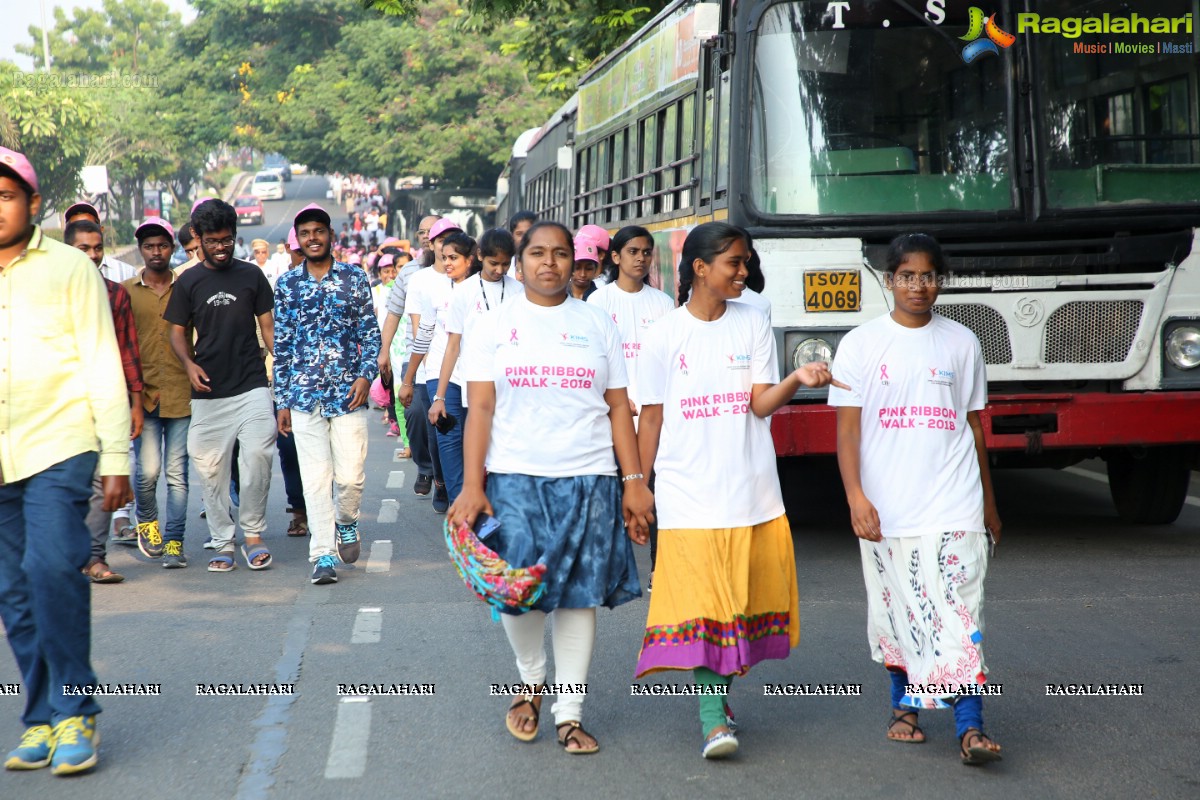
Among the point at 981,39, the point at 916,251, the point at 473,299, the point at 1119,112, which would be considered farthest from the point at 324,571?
the point at 1119,112

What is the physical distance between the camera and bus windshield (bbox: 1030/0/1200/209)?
7.62 meters

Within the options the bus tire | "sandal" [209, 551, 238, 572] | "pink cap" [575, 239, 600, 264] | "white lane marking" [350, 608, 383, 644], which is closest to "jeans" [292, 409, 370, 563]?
"sandal" [209, 551, 238, 572]

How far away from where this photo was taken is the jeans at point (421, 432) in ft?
32.6

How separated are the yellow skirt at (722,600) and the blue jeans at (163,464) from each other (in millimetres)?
4444

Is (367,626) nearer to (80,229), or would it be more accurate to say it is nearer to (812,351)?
(812,351)

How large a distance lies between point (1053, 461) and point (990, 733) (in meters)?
4.03

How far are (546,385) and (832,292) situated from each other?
317cm

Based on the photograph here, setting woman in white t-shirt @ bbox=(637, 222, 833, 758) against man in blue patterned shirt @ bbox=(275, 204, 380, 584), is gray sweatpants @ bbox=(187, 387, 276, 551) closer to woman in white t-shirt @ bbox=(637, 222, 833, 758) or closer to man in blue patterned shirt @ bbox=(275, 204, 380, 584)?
man in blue patterned shirt @ bbox=(275, 204, 380, 584)

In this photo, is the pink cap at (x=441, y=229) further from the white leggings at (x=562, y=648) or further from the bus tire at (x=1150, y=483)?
the white leggings at (x=562, y=648)

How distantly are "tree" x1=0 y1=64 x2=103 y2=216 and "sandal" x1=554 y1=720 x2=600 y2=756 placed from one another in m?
39.3

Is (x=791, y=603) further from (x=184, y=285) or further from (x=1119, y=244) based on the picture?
(x=184, y=285)

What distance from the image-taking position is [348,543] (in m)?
8.11

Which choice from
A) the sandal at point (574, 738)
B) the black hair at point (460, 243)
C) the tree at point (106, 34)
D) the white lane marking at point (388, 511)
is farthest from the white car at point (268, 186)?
the sandal at point (574, 738)

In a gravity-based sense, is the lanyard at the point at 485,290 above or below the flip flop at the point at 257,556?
above
